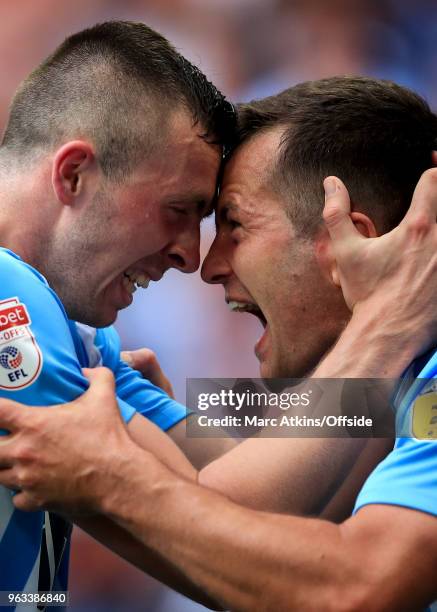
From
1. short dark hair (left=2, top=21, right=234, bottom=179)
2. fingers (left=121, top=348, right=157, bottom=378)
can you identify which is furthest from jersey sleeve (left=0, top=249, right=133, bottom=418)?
fingers (left=121, top=348, right=157, bottom=378)

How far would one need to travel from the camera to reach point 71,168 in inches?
84.0

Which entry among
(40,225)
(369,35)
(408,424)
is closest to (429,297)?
(408,424)

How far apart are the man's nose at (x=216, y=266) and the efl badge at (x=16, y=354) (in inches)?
29.8

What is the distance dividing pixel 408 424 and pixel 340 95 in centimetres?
95

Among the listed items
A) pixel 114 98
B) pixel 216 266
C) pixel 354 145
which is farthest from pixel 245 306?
pixel 114 98

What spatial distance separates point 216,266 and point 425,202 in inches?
26.0

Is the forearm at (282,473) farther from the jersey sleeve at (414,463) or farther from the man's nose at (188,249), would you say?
the man's nose at (188,249)

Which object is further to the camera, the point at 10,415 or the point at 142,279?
the point at 142,279

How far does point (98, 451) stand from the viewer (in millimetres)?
1581

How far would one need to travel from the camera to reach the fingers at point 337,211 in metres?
1.97

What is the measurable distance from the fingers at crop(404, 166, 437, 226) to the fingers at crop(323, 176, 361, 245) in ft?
0.48

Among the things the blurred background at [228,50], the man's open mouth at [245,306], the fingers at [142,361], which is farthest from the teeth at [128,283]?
the blurred background at [228,50]

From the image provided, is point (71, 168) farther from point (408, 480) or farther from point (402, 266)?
point (408, 480)

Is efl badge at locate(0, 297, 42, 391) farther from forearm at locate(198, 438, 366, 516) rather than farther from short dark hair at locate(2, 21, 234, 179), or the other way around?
short dark hair at locate(2, 21, 234, 179)
